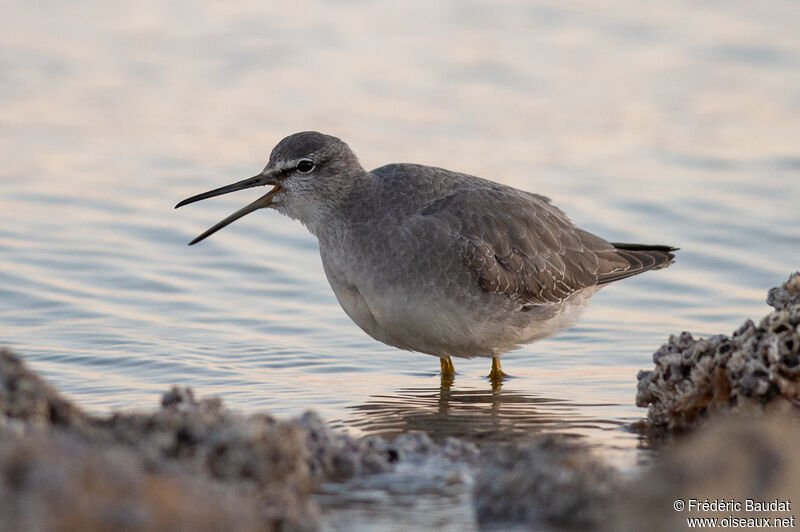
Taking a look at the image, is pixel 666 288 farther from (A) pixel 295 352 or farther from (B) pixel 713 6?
(B) pixel 713 6

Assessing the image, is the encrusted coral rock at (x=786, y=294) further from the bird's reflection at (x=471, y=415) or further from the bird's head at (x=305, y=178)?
the bird's head at (x=305, y=178)

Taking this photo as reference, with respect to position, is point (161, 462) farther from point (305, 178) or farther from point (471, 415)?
point (305, 178)

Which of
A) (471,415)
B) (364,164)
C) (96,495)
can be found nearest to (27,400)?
(96,495)

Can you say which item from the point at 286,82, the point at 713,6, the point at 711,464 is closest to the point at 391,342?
the point at 711,464

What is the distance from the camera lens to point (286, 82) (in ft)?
51.2

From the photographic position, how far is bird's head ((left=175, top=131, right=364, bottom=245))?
8.56 metres

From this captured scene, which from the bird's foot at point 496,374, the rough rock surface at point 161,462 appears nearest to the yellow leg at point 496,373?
the bird's foot at point 496,374

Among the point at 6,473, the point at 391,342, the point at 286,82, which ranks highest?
the point at 286,82

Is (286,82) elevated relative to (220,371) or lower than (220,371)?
elevated

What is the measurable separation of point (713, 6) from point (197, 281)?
32.3ft

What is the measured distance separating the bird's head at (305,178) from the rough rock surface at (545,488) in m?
3.79

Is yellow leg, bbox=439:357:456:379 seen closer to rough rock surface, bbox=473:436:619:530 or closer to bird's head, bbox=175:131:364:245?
bird's head, bbox=175:131:364:245

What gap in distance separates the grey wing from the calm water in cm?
63

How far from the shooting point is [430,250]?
8.18 metres
